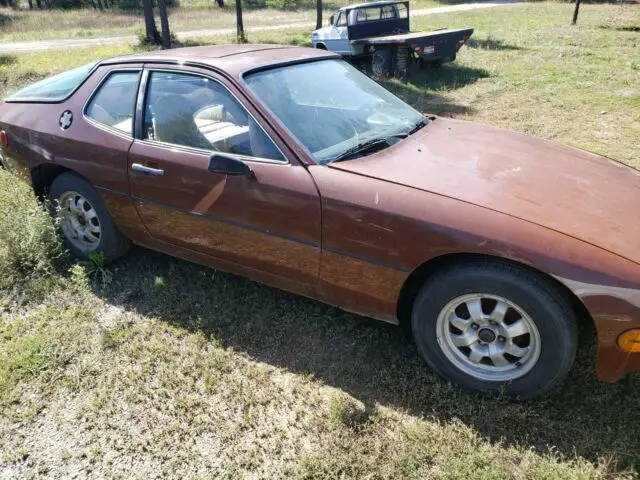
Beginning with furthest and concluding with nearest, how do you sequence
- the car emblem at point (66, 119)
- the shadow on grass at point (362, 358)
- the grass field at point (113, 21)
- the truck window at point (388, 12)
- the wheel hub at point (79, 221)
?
A: the grass field at point (113, 21) < the truck window at point (388, 12) < the wheel hub at point (79, 221) < the car emblem at point (66, 119) < the shadow on grass at point (362, 358)

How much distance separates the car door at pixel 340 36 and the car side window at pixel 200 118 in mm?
9227

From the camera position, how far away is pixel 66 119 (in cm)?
363

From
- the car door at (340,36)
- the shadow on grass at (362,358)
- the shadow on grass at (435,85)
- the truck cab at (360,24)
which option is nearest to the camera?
the shadow on grass at (362,358)

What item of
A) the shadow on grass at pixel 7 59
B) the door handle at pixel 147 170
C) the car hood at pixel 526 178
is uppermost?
the car hood at pixel 526 178

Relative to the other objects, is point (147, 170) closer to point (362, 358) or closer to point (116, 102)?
point (116, 102)

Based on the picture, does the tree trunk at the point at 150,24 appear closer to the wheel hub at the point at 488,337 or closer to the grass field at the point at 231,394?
the grass field at the point at 231,394

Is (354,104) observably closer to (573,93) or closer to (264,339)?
(264,339)

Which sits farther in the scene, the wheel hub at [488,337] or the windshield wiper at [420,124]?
the windshield wiper at [420,124]

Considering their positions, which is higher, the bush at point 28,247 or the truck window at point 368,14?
the truck window at point 368,14

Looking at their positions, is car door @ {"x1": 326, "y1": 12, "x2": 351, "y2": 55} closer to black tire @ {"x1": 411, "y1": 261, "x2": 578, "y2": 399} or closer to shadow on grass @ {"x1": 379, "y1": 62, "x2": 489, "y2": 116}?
shadow on grass @ {"x1": 379, "y1": 62, "x2": 489, "y2": 116}

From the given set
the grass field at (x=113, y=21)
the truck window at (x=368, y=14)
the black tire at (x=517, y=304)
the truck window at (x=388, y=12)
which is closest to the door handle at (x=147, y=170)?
the black tire at (x=517, y=304)

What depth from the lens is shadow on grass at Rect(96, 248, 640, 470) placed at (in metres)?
2.34

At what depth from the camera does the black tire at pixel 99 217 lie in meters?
3.62

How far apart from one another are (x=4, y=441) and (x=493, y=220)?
2.58 meters
